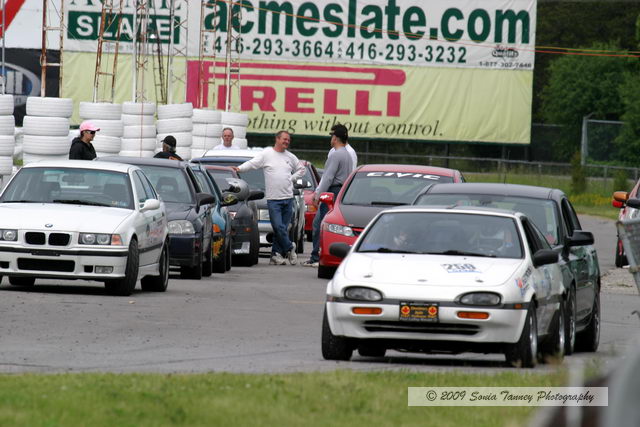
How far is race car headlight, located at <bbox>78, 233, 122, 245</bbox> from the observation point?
50.5 ft

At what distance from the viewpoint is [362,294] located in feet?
34.7

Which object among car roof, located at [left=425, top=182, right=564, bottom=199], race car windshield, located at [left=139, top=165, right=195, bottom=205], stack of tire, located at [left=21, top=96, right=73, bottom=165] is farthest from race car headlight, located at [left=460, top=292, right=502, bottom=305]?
stack of tire, located at [left=21, top=96, right=73, bottom=165]

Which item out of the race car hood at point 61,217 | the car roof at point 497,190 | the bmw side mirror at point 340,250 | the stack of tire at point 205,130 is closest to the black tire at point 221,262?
the race car hood at point 61,217

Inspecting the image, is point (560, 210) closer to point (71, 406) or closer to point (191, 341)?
point (191, 341)

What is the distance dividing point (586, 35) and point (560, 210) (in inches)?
3085

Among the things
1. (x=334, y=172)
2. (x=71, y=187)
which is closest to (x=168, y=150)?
(x=334, y=172)

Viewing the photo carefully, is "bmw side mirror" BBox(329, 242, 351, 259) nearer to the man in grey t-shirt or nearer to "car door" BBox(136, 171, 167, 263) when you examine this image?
"car door" BBox(136, 171, 167, 263)

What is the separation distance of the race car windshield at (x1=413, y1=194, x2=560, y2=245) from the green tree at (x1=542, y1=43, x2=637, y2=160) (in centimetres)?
5768

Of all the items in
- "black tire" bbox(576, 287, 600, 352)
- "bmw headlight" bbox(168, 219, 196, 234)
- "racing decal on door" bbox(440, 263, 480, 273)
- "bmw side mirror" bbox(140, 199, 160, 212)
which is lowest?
"black tire" bbox(576, 287, 600, 352)

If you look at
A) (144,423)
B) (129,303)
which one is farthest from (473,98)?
(144,423)

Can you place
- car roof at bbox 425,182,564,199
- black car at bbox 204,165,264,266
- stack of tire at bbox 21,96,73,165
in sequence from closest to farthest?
car roof at bbox 425,182,564,199
black car at bbox 204,165,264,266
stack of tire at bbox 21,96,73,165

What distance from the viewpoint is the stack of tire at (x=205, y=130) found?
4038 cm

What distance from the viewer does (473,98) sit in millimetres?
58719

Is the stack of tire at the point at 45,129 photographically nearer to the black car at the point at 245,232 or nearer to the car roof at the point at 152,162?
the black car at the point at 245,232
